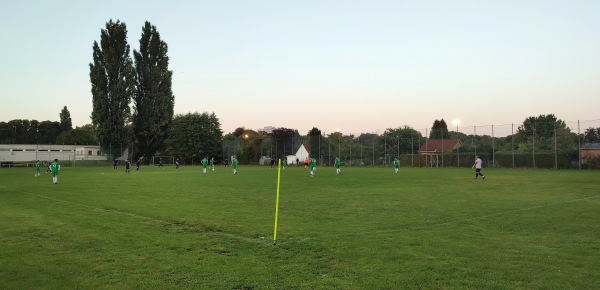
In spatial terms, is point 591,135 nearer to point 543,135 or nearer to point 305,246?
point 543,135

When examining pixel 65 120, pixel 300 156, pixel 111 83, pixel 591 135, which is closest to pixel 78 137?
pixel 65 120

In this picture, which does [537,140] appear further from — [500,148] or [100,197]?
[100,197]

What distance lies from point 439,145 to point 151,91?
1943 inches

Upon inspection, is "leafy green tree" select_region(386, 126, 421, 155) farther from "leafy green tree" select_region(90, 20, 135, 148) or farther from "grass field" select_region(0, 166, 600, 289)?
"grass field" select_region(0, 166, 600, 289)

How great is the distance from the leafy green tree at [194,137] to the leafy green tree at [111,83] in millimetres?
10249

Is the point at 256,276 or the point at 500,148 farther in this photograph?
the point at 500,148

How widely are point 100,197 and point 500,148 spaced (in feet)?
168

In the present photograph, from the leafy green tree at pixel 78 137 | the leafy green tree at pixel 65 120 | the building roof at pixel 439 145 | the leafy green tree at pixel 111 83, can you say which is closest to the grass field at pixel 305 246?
the building roof at pixel 439 145

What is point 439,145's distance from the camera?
65688 millimetres

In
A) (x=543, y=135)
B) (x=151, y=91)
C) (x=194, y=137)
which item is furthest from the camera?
(x=194, y=137)

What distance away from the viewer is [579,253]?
8586 millimetres

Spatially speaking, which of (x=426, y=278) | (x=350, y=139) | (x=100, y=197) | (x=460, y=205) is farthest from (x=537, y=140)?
(x=426, y=278)

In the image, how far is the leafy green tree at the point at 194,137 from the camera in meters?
86.9

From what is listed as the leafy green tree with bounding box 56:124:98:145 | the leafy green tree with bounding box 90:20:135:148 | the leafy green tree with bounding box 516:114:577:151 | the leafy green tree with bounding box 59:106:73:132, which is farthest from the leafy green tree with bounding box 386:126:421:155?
the leafy green tree with bounding box 59:106:73:132
